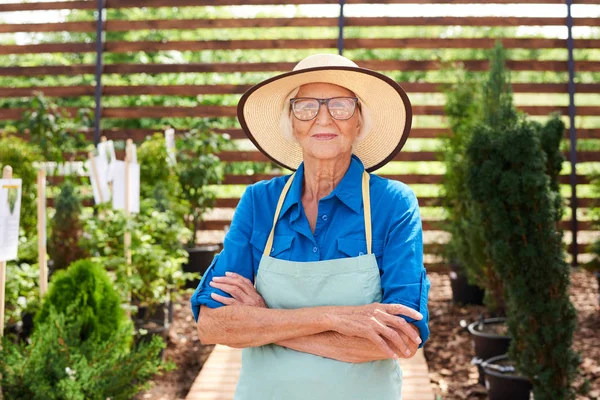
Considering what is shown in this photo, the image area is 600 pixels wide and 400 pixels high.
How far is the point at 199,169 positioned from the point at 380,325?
4808 millimetres

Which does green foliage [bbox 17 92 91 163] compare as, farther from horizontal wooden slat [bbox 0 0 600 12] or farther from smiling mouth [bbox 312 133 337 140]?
smiling mouth [bbox 312 133 337 140]

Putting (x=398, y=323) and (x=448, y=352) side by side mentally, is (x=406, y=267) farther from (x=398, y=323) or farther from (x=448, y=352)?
(x=448, y=352)

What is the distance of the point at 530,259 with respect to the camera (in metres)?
3.01

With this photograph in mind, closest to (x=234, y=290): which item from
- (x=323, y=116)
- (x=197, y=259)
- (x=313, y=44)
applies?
(x=323, y=116)

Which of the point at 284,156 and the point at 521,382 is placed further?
the point at 521,382

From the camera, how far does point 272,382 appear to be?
1643 mm

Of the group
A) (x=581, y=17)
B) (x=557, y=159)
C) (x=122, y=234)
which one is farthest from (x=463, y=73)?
(x=122, y=234)

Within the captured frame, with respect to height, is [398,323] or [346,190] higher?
[346,190]

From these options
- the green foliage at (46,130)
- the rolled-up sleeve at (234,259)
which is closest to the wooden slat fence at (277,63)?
the green foliage at (46,130)

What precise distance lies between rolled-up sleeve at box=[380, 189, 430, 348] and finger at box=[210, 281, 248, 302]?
339mm

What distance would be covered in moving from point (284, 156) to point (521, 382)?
197 centimetres

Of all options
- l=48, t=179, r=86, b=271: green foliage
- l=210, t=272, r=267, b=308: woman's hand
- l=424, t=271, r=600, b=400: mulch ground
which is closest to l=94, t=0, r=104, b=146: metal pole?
l=48, t=179, r=86, b=271: green foliage

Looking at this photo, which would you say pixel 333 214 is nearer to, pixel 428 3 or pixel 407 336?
pixel 407 336

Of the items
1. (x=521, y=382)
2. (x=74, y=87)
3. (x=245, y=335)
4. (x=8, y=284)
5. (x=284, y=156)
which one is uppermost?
(x=74, y=87)
